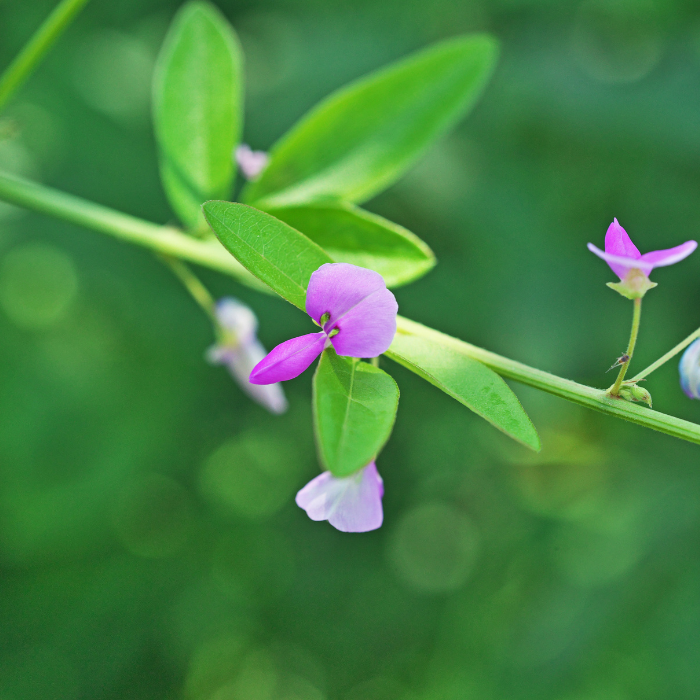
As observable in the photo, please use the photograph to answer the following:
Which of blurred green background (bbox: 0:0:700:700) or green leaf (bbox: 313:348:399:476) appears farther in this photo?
blurred green background (bbox: 0:0:700:700)

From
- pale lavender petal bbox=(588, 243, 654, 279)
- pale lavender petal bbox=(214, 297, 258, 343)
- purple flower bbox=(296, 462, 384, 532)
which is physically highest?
pale lavender petal bbox=(588, 243, 654, 279)

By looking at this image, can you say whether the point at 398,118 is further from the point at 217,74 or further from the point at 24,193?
the point at 24,193

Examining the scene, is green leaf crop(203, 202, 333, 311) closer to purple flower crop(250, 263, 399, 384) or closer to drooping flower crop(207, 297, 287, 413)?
purple flower crop(250, 263, 399, 384)

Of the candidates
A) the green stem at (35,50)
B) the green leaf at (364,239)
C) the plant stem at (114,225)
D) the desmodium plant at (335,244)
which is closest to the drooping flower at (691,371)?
the desmodium plant at (335,244)

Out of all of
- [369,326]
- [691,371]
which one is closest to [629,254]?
[691,371]

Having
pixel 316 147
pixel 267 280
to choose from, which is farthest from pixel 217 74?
pixel 267 280

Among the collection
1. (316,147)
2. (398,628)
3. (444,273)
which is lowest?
(398,628)

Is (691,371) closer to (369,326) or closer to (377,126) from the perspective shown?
(369,326)

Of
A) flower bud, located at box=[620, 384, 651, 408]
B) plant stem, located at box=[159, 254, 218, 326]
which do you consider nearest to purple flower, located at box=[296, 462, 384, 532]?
flower bud, located at box=[620, 384, 651, 408]
